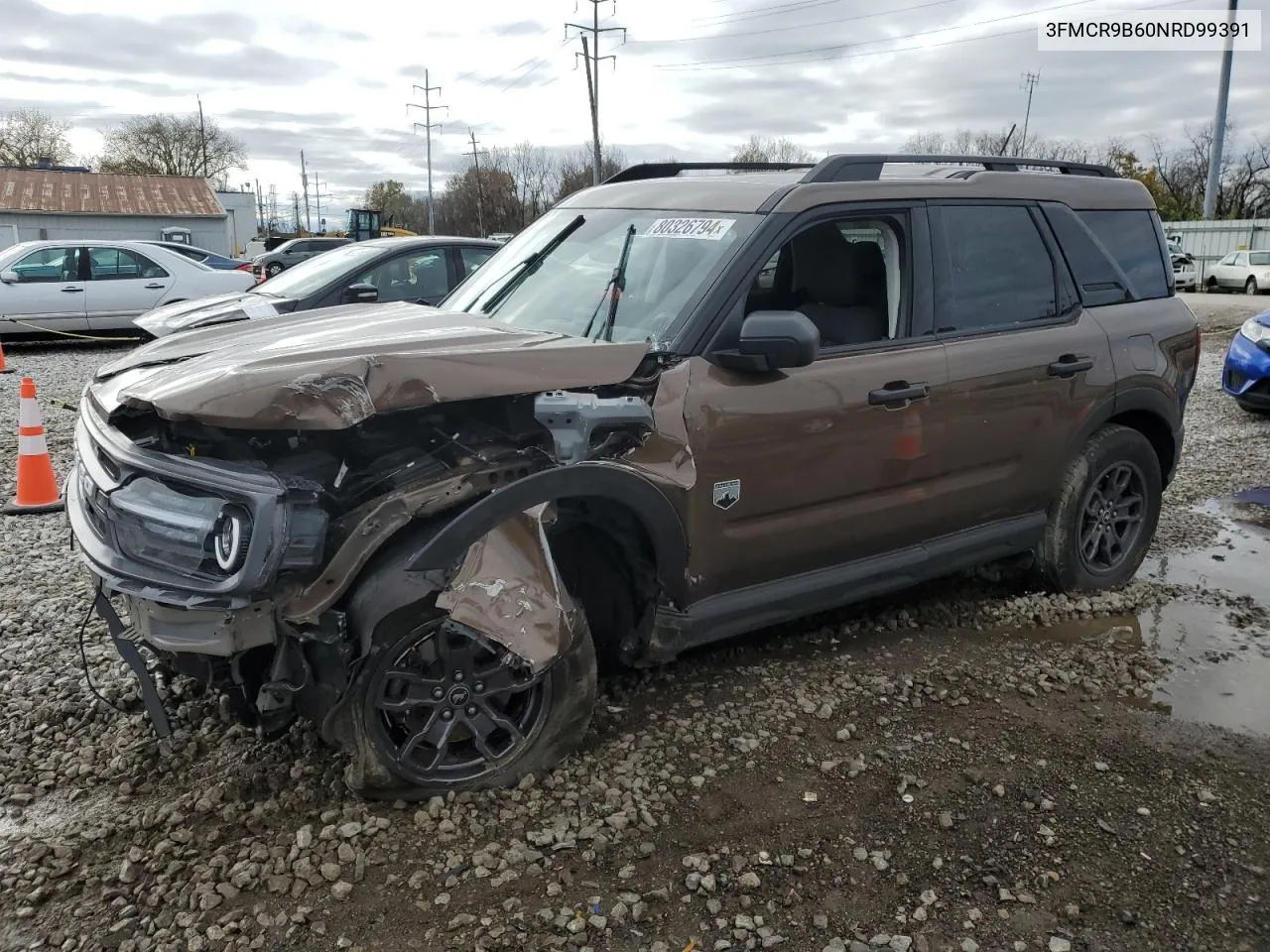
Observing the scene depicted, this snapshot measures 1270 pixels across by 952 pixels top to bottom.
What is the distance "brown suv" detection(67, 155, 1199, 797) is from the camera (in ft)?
8.80

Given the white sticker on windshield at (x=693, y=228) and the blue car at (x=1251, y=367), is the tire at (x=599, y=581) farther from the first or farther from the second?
the blue car at (x=1251, y=367)

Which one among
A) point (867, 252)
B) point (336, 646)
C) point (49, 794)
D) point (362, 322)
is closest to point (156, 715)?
point (49, 794)

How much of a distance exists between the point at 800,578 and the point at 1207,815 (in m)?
1.48

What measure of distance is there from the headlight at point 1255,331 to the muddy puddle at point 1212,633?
3.83 metres

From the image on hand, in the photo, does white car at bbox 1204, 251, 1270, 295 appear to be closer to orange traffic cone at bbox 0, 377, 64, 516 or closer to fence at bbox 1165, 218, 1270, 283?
fence at bbox 1165, 218, 1270, 283

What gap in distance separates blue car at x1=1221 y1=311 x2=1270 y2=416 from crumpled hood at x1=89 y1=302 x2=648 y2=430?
8076 mm

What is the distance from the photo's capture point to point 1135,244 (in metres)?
4.84

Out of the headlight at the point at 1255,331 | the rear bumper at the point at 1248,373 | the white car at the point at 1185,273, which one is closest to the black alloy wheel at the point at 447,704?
the rear bumper at the point at 1248,373

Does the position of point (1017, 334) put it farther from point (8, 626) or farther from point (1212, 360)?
point (1212, 360)

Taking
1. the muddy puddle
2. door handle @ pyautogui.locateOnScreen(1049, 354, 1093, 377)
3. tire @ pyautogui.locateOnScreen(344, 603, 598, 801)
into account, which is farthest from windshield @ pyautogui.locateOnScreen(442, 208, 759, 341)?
the muddy puddle

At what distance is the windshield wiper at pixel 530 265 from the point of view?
4078 millimetres

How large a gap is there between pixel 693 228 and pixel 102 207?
150ft

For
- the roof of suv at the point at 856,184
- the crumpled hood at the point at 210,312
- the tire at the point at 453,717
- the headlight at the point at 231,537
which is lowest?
the tire at the point at 453,717

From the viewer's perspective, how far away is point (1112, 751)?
336cm
